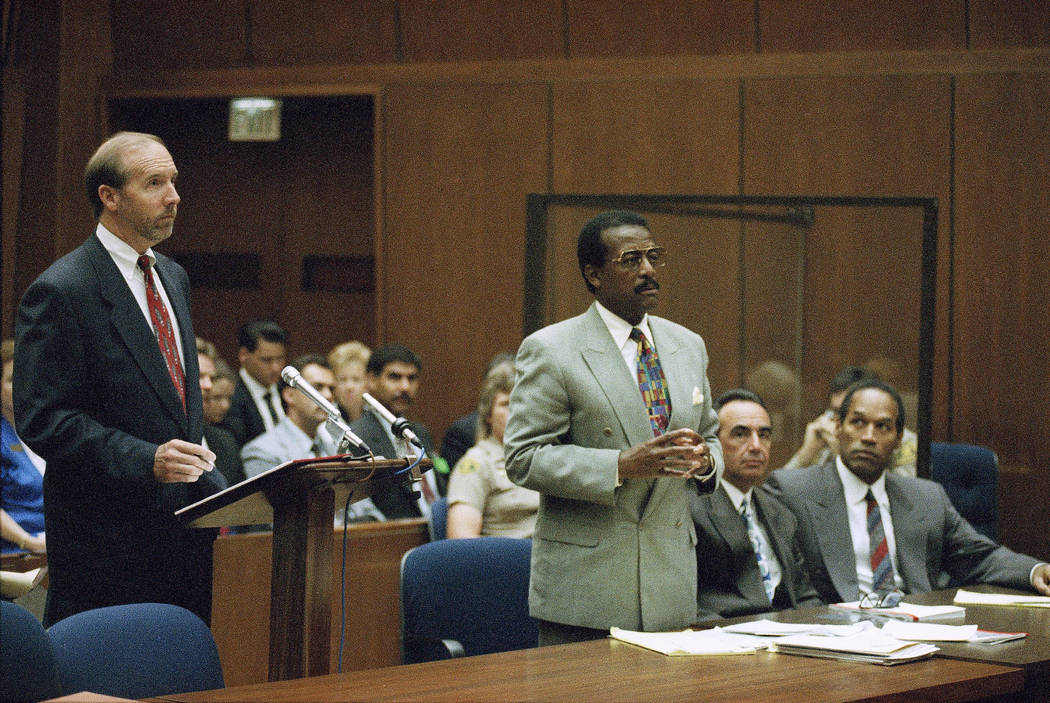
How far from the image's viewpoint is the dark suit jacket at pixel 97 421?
254cm

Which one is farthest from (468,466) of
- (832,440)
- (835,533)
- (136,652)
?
(136,652)

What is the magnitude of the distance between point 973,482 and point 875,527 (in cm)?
155

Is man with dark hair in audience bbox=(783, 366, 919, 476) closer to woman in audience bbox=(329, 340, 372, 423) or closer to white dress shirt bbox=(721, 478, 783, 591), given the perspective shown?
white dress shirt bbox=(721, 478, 783, 591)

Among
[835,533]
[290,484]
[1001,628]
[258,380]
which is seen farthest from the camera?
[258,380]

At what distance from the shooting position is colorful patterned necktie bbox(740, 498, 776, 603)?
11.9 ft

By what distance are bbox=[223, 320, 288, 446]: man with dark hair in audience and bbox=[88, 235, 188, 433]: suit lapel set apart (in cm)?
347

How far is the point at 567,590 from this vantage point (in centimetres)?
287

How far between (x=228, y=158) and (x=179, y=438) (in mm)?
5524

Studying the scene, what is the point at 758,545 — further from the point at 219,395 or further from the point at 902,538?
the point at 219,395

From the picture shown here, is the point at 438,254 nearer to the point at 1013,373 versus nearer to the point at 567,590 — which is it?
the point at 1013,373

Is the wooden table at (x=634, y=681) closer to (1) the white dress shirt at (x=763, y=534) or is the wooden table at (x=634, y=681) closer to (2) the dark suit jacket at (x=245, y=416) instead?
(1) the white dress shirt at (x=763, y=534)

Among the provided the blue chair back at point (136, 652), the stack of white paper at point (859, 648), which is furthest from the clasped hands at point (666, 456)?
the blue chair back at point (136, 652)

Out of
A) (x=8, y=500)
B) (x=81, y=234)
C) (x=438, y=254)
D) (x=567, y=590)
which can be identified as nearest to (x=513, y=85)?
(x=438, y=254)

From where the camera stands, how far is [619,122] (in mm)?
6398
